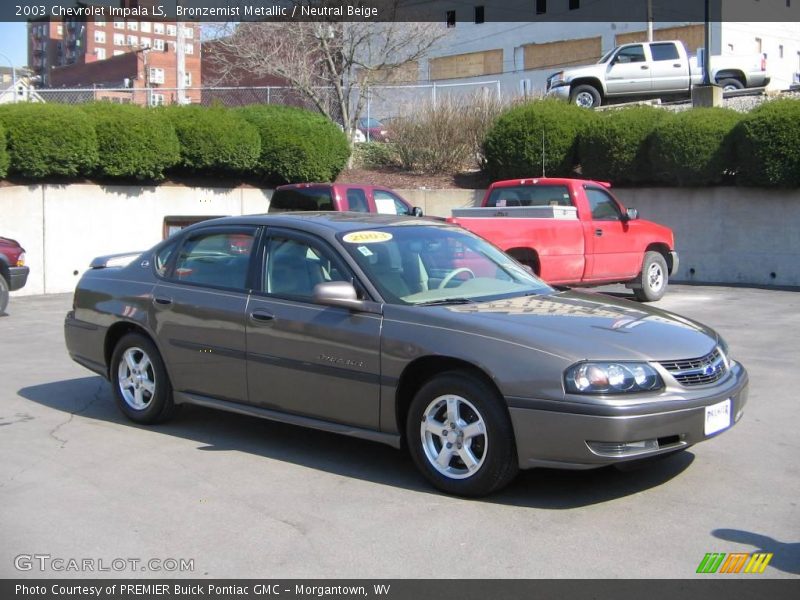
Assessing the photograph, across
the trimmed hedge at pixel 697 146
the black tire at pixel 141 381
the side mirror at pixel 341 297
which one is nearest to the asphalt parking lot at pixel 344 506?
the black tire at pixel 141 381

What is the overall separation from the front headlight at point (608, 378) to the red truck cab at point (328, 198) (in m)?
9.41

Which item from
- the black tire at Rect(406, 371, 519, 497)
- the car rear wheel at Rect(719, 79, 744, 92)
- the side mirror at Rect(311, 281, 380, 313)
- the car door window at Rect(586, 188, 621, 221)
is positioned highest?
the car rear wheel at Rect(719, 79, 744, 92)

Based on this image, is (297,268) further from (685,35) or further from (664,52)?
(685,35)

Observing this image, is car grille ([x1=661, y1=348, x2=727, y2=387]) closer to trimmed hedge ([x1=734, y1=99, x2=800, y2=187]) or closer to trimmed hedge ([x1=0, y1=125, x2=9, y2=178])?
trimmed hedge ([x1=734, y1=99, x2=800, y2=187])

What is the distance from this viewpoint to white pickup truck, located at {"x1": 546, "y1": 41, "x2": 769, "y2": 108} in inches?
980

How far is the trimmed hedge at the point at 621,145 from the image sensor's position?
1892 cm

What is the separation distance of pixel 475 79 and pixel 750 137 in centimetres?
3754

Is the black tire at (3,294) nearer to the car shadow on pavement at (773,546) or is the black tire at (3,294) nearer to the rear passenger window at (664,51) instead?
the car shadow on pavement at (773,546)

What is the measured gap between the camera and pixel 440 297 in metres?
5.88

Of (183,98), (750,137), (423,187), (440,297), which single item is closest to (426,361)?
(440,297)

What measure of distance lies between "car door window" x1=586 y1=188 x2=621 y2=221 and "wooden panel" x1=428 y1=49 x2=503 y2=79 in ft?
132

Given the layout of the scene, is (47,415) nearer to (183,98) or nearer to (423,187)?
(423,187)

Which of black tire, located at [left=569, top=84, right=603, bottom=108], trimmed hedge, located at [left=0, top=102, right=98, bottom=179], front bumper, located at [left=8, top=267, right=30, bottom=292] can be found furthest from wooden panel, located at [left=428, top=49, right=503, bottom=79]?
front bumper, located at [left=8, top=267, right=30, bottom=292]

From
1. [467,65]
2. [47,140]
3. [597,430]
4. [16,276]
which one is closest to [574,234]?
[16,276]
